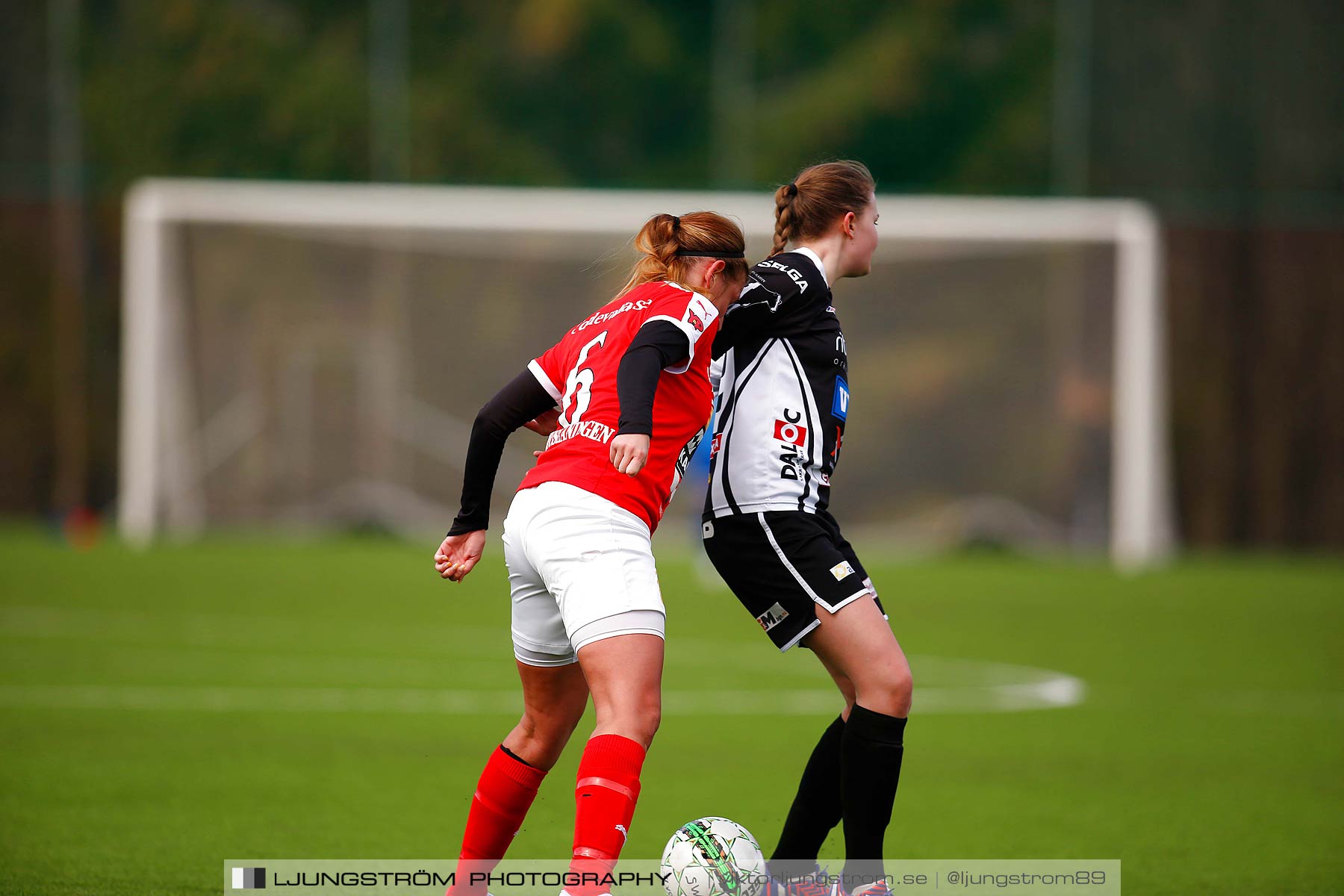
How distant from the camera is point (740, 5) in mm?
21422

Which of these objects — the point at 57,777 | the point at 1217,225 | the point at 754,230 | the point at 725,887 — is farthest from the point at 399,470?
the point at 725,887

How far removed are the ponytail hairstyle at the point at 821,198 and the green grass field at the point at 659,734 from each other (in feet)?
6.70

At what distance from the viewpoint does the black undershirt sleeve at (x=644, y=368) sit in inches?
146

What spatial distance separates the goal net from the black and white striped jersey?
45.6 ft

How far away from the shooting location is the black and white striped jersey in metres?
4.32

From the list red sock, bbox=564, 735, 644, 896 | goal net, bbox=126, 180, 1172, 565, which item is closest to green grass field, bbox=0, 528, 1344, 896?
red sock, bbox=564, 735, 644, 896

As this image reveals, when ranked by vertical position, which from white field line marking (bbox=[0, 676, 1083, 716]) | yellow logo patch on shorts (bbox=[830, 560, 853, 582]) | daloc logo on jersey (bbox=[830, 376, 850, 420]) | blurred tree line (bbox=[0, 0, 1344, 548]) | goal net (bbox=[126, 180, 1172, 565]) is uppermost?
blurred tree line (bbox=[0, 0, 1344, 548])

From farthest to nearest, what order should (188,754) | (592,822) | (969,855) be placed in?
(188,754)
(969,855)
(592,822)

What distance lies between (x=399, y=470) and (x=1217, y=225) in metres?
10.9

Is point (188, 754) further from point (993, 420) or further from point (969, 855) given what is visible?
point (993, 420)

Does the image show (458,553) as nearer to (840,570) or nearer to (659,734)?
(840,570)

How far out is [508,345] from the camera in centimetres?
1933

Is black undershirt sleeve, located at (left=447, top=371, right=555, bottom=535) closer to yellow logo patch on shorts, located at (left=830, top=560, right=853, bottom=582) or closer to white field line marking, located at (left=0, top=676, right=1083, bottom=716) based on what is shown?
yellow logo patch on shorts, located at (left=830, top=560, right=853, bottom=582)

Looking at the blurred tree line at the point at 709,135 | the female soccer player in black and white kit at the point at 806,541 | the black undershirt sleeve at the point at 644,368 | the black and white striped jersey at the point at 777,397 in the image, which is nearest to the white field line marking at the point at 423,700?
the female soccer player in black and white kit at the point at 806,541
